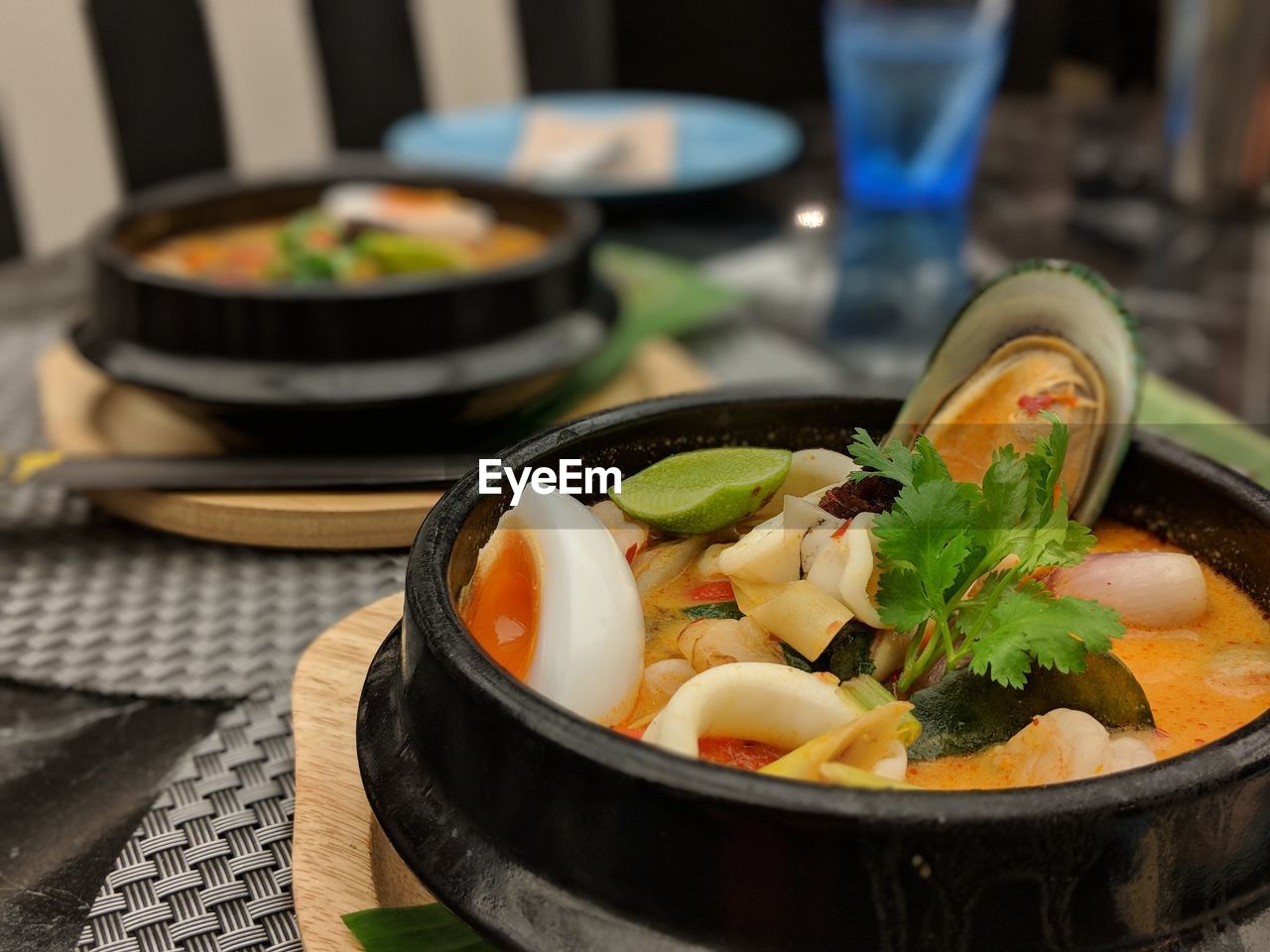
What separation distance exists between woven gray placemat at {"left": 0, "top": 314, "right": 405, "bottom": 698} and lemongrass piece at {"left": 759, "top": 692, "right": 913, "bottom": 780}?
74 centimetres

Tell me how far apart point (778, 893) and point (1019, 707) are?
11.3 inches

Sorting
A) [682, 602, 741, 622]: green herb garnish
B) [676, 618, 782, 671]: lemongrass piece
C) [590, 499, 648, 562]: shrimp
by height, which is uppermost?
[590, 499, 648, 562]: shrimp

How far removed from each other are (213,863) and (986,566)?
72 cm

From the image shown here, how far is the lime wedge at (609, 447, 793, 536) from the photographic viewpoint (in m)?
1.12

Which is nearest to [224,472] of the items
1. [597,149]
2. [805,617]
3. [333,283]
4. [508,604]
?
[333,283]

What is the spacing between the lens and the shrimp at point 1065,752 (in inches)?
34.3

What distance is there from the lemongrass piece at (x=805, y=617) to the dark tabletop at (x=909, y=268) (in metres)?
0.71

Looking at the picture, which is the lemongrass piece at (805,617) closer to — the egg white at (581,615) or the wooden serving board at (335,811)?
the egg white at (581,615)

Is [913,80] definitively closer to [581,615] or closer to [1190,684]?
[1190,684]

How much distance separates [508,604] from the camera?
1.07m

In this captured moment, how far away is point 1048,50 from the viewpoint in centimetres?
561

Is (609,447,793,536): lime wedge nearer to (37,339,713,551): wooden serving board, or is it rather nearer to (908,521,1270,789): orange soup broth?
(908,521,1270,789): orange soup broth

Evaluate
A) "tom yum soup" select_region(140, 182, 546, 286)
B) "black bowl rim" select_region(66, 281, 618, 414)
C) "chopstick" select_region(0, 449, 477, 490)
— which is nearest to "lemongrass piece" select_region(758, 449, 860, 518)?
"chopstick" select_region(0, 449, 477, 490)

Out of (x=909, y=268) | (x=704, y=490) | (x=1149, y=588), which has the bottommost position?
(x=909, y=268)
